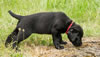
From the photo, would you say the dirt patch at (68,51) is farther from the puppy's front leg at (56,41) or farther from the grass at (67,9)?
the grass at (67,9)

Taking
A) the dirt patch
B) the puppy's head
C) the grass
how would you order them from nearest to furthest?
the dirt patch < the puppy's head < the grass

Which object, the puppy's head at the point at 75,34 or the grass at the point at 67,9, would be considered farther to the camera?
the grass at the point at 67,9

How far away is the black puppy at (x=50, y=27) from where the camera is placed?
188 inches

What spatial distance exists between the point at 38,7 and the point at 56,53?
3.40m

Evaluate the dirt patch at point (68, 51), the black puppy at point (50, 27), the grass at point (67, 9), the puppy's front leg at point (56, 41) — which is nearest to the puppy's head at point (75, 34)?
the black puppy at point (50, 27)

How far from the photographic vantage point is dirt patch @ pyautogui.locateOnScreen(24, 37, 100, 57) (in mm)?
4332

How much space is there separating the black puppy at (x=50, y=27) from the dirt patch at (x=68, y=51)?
0.17 metres

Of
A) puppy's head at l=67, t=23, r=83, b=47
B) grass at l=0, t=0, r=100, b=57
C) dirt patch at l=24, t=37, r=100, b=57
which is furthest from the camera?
grass at l=0, t=0, r=100, b=57

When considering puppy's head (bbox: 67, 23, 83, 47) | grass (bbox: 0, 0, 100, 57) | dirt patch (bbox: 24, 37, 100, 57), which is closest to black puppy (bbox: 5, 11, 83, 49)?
puppy's head (bbox: 67, 23, 83, 47)

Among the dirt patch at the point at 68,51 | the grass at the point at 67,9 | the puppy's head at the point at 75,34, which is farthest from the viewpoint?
the grass at the point at 67,9

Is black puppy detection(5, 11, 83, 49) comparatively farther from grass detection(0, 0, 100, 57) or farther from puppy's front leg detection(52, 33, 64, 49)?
grass detection(0, 0, 100, 57)

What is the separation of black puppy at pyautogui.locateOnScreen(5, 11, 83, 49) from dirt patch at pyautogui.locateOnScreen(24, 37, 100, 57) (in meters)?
0.17

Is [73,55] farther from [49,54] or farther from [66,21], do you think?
[66,21]

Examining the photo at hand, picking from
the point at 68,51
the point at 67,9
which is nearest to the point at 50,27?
the point at 68,51
